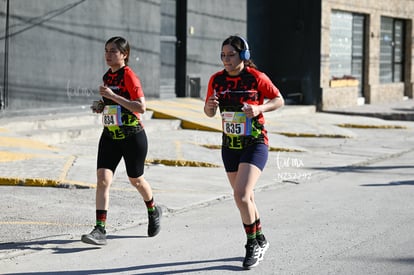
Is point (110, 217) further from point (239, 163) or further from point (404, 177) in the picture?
point (404, 177)

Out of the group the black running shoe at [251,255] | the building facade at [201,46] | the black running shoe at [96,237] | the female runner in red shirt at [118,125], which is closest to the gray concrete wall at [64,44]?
the building facade at [201,46]

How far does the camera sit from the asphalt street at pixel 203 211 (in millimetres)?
6707

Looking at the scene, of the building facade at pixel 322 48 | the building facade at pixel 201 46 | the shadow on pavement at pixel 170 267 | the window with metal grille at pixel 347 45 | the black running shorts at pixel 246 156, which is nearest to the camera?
the shadow on pavement at pixel 170 267

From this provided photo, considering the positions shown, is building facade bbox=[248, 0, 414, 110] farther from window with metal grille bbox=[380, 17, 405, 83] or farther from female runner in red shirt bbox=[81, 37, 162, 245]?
female runner in red shirt bbox=[81, 37, 162, 245]

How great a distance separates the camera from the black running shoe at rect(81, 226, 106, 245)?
23.3ft

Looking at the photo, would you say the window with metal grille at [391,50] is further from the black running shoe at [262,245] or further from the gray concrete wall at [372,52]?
the black running shoe at [262,245]

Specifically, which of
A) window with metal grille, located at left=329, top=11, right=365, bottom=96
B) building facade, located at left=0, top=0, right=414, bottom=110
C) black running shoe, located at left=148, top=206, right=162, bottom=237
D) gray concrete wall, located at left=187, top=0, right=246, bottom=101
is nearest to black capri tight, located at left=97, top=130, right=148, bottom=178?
black running shoe, located at left=148, top=206, right=162, bottom=237

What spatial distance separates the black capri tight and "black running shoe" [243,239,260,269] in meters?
1.42

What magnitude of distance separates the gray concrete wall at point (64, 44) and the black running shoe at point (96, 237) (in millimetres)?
7582

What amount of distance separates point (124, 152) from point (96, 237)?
0.80 m

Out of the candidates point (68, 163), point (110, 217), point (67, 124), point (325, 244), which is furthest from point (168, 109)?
point (325, 244)

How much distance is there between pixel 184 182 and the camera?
10812mm

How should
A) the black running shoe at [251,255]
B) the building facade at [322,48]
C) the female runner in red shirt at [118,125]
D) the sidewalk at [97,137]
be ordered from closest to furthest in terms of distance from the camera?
the black running shoe at [251,255] → the female runner in red shirt at [118,125] → the sidewalk at [97,137] → the building facade at [322,48]

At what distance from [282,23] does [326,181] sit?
44.7 feet
